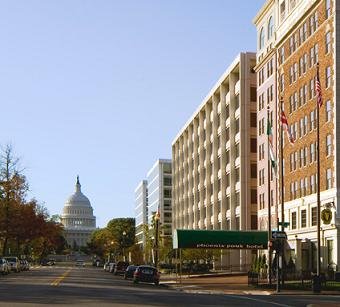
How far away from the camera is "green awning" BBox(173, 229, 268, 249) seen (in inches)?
2638

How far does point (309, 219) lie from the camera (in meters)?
66.8

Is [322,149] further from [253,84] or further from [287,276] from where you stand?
[253,84]

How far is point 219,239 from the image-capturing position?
69.3 meters

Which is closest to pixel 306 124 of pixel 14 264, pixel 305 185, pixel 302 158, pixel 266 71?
pixel 302 158

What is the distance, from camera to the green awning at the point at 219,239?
67000 mm

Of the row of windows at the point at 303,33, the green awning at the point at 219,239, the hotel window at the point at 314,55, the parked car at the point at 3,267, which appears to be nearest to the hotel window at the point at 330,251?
the green awning at the point at 219,239

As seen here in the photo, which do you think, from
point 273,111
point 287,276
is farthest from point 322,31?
point 287,276

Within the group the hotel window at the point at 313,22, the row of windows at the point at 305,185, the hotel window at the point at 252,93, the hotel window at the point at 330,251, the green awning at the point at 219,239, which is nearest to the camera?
the row of windows at the point at 305,185

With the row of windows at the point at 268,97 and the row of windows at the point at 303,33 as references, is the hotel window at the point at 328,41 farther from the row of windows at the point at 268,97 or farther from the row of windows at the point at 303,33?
the row of windows at the point at 268,97

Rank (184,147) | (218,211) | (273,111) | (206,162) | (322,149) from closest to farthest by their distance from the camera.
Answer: (322,149) < (273,111) < (218,211) < (206,162) < (184,147)

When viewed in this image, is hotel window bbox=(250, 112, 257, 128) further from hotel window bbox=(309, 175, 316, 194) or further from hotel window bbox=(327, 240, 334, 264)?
hotel window bbox=(327, 240, 334, 264)

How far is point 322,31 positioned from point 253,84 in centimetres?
2908

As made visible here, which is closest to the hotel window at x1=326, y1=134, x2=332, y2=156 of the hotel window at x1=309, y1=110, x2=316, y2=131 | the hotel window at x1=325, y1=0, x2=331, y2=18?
the hotel window at x1=309, y1=110, x2=316, y2=131

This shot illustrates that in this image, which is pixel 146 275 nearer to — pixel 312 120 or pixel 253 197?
pixel 312 120
